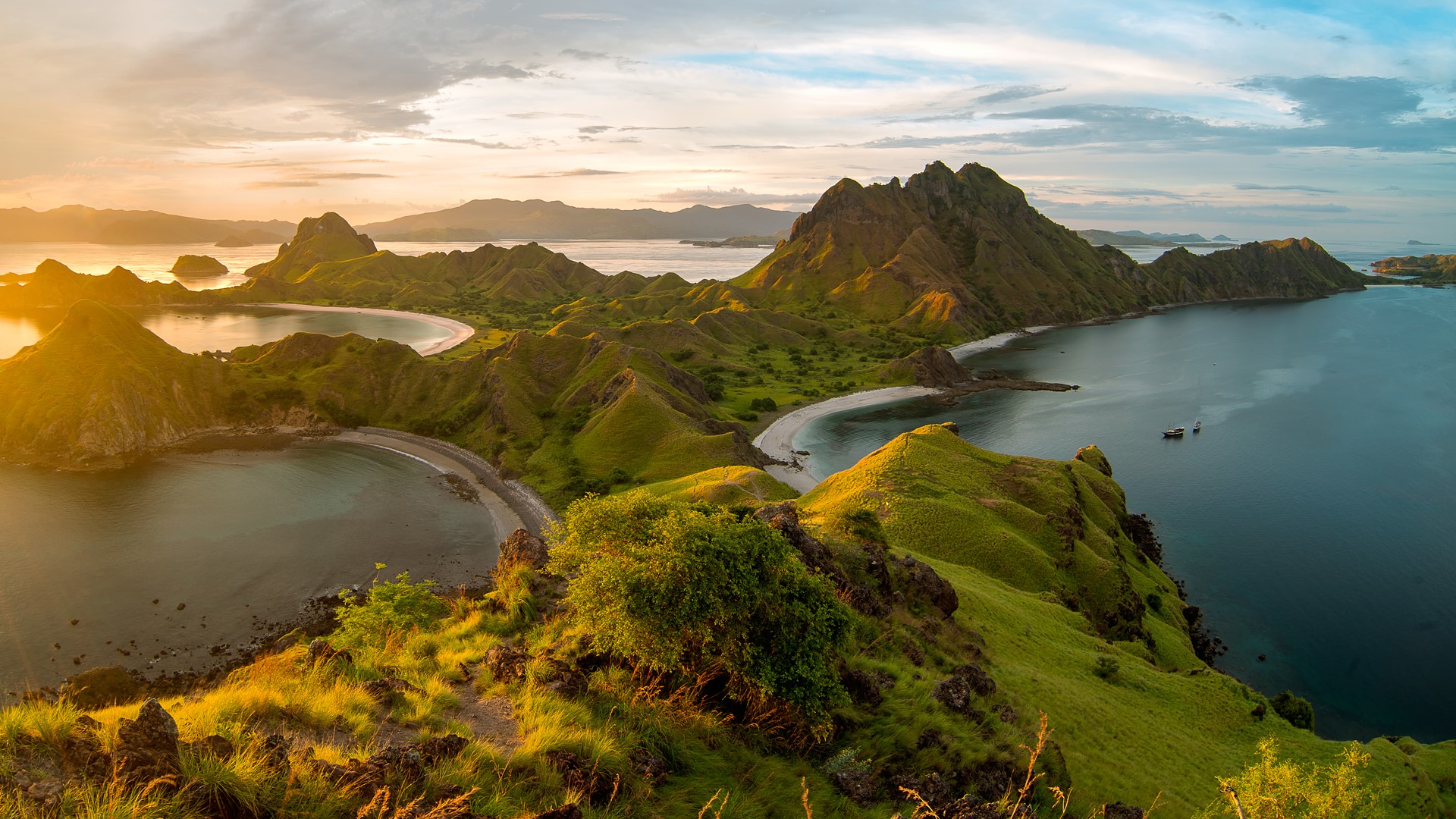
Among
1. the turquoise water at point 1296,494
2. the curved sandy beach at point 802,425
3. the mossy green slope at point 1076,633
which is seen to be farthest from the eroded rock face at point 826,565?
the curved sandy beach at point 802,425

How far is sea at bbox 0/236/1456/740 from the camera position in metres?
59.5

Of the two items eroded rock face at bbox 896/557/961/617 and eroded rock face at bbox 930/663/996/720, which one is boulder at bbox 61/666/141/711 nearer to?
eroded rock face at bbox 930/663/996/720

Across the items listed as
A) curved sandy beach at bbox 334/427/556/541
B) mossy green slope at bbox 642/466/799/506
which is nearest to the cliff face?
curved sandy beach at bbox 334/427/556/541

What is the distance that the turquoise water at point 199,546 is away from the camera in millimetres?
58531

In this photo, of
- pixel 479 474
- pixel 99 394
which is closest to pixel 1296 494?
pixel 479 474

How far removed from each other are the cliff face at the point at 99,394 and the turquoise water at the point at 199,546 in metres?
6.29

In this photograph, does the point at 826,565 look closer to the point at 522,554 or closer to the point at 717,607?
the point at 717,607

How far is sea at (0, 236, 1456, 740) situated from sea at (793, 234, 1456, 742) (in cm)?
34

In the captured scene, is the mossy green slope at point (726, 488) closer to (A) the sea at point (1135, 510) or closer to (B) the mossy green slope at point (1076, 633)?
(B) the mossy green slope at point (1076, 633)

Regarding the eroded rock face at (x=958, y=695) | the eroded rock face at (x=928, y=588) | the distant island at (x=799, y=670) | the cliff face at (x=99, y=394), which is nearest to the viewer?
the distant island at (x=799, y=670)

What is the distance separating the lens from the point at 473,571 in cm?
7181

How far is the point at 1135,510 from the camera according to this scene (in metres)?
92.8

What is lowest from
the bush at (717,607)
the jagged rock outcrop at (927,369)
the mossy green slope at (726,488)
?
the mossy green slope at (726,488)

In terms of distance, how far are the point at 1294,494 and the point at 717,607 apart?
116 m
